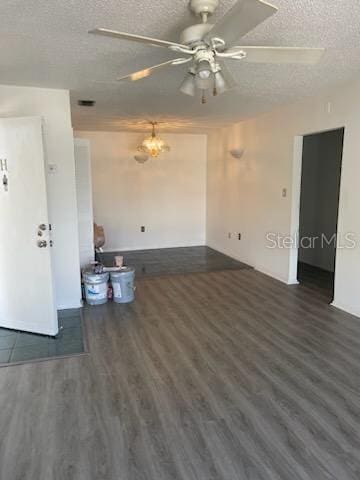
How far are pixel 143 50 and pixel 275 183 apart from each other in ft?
9.96

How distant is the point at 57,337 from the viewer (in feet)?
11.3

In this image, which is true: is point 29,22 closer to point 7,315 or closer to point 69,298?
point 7,315

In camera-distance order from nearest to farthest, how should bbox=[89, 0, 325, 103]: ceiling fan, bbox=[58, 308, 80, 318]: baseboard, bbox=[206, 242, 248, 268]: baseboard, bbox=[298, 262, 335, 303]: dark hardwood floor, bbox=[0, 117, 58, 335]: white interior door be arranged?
bbox=[89, 0, 325, 103]: ceiling fan
bbox=[0, 117, 58, 335]: white interior door
bbox=[58, 308, 80, 318]: baseboard
bbox=[298, 262, 335, 303]: dark hardwood floor
bbox=[206, 242, 248, 268]: baseboard

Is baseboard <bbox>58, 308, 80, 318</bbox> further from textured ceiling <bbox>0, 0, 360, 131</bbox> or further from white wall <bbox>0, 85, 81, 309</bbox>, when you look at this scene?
textured ceiling <bbox>0, 0, 360, 131</bbox>

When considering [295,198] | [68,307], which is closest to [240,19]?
[295,198]

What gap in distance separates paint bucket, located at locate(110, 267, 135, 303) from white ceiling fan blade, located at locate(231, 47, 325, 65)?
2759 millimetres

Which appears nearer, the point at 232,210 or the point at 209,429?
the point at 209,429

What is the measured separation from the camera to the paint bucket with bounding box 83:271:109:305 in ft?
14.1

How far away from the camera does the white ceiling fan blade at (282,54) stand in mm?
2180

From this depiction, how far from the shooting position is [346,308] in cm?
399

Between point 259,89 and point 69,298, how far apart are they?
319 centimetres

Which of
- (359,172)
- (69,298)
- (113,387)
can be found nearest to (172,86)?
(359,172)

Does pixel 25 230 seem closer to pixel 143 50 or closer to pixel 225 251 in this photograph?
pixel 143 50

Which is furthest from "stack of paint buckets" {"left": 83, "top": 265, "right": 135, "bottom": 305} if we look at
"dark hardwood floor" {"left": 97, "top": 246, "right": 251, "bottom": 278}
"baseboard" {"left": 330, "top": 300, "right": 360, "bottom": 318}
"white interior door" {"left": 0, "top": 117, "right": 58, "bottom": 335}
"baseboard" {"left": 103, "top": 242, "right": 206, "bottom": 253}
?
"baseboard" {"left": 103, "top": 242, "right": 206, "bottom": 253}
